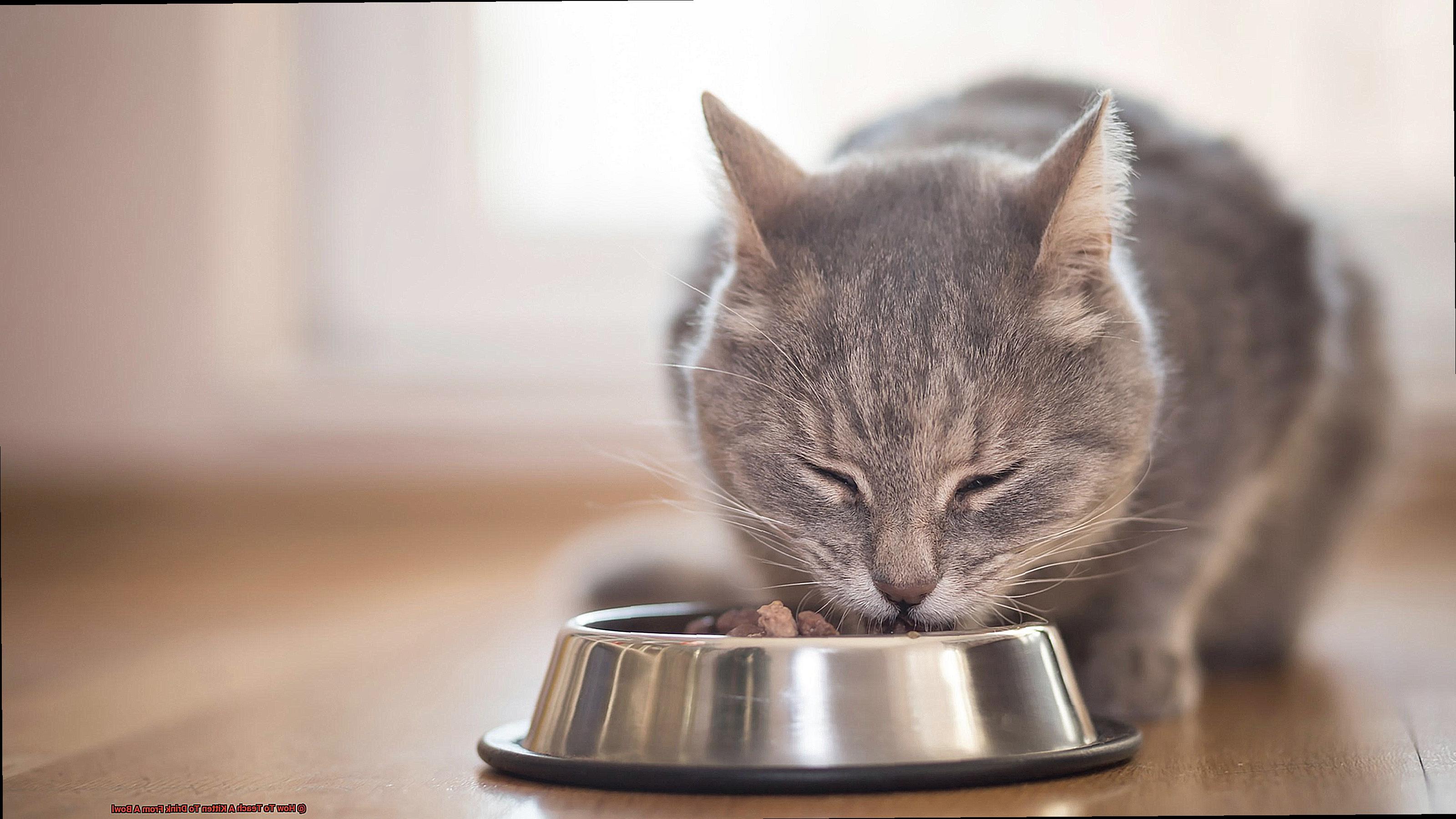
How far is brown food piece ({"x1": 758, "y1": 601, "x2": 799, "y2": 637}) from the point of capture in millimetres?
1018

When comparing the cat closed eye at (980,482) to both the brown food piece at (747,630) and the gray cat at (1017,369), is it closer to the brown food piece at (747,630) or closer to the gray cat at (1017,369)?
the gray cat at (1017,369)

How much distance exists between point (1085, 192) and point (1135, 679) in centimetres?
54

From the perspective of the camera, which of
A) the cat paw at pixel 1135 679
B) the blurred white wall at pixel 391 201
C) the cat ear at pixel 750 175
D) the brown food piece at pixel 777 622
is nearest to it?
the brown food piece at pixel 777 622

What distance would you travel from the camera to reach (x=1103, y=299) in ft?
3.86

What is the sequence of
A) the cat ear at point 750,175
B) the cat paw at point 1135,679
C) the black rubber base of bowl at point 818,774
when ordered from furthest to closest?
the cat paw at point 1135,679
the cat ear at point 750,175
the black rubber base of bowl at point 818,774

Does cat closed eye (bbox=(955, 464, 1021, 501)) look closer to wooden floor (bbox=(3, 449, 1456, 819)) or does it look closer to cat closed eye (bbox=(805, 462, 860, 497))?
cat closed eye (bbox=(805, 462, 860, 497))

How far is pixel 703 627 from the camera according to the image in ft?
3.70

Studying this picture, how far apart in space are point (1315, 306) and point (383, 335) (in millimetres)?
2536

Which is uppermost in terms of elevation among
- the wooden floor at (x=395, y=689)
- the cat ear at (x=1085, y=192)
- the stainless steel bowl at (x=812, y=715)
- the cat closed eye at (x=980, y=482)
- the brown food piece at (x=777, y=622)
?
the cat ear at (x=1085, y=192)

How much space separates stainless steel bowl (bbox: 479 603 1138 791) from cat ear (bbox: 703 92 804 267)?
44cm

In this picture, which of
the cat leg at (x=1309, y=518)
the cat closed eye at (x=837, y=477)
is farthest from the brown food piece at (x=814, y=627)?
the cat leg at (x=1309, y=518)

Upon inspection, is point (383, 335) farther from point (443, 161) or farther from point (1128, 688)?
point (1128, 688)

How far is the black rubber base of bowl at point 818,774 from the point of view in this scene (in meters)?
0.87

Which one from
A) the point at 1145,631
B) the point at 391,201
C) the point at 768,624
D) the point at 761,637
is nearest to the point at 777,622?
the point at 768,624
